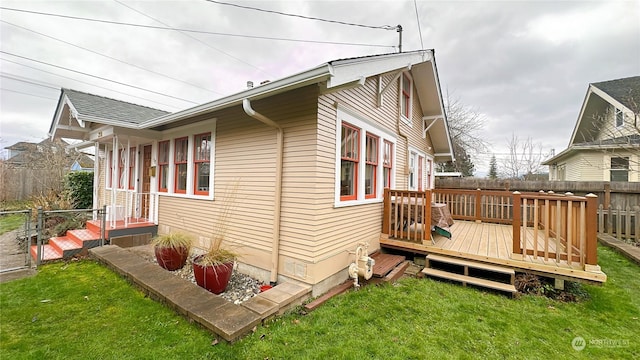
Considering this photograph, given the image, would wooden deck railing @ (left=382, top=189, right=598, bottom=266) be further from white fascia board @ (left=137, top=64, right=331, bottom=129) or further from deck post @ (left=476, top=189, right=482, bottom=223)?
white fascia board @ (left=137, top=64, right=331, bottom=129)

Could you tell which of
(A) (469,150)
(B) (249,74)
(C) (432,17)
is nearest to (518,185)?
(C) (432,17)

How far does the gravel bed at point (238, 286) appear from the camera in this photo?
3.75m

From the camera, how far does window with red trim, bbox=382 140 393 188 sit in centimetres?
589

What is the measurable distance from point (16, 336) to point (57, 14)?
10.4 meters

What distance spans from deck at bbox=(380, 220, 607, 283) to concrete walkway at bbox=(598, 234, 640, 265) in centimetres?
152

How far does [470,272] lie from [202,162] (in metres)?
5.95

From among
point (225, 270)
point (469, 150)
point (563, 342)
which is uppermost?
point (469, 150)

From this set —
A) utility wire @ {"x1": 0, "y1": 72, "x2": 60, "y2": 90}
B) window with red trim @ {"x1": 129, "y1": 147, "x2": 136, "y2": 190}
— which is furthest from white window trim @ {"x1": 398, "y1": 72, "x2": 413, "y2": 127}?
utility wire @ {"x1": 0, "y1": 72, "x2": 60, "y2": 90}

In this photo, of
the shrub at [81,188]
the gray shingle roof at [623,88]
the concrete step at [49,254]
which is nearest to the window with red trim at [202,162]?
the concrete step at [49,254]

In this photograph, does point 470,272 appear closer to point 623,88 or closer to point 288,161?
point 288,161

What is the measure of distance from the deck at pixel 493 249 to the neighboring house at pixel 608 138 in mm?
7650

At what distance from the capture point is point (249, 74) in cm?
1705

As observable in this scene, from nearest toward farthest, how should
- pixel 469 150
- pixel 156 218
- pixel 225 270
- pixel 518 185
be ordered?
pixel 225 270
pixel 156 218
pixel 518 185
pixel 469 150

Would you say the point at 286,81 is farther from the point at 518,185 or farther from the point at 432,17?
the point at 518,185
